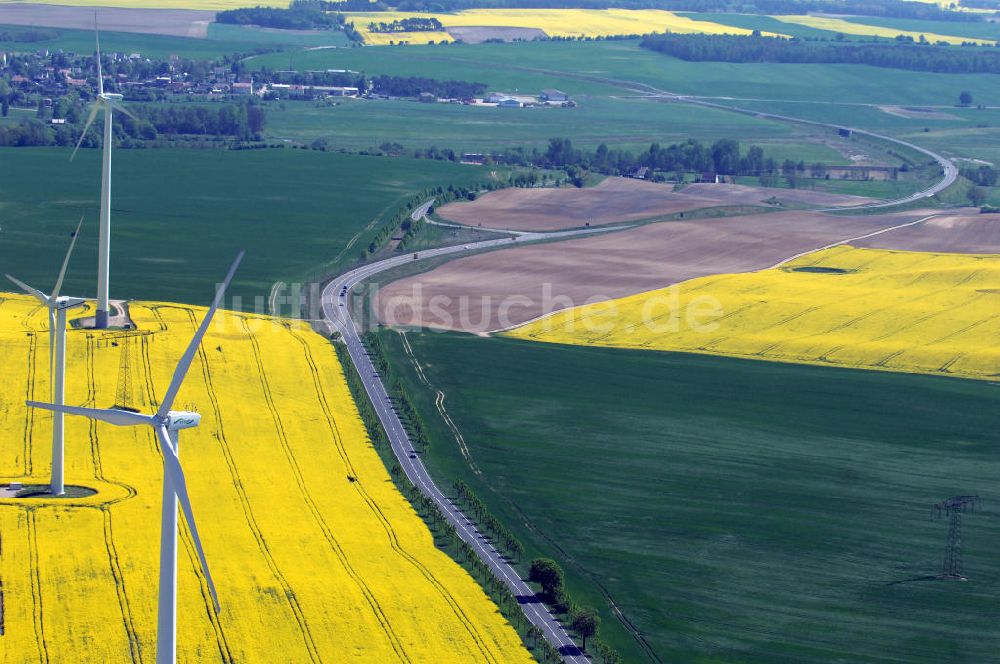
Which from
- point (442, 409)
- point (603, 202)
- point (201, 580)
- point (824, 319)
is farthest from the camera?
point (603, 202)

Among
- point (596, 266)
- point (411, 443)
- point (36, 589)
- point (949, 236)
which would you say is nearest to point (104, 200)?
point (411, 443)

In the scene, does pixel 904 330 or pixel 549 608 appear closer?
pixel 549 608

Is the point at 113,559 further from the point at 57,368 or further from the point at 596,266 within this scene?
the point at 596,266

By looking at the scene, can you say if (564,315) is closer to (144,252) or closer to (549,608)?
(144,252)

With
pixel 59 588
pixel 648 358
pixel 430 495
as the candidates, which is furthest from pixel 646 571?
pixel 648 358

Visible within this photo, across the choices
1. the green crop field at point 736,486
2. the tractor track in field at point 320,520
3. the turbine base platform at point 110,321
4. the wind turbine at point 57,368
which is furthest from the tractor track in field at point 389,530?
the wind turbine at point 57,368

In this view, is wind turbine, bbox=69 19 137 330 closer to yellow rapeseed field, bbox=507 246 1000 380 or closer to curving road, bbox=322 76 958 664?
curving road, bbox=322 76 958 664

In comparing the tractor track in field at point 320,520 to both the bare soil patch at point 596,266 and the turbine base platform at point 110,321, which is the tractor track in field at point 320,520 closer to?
the turbine base platform at point 110,321
